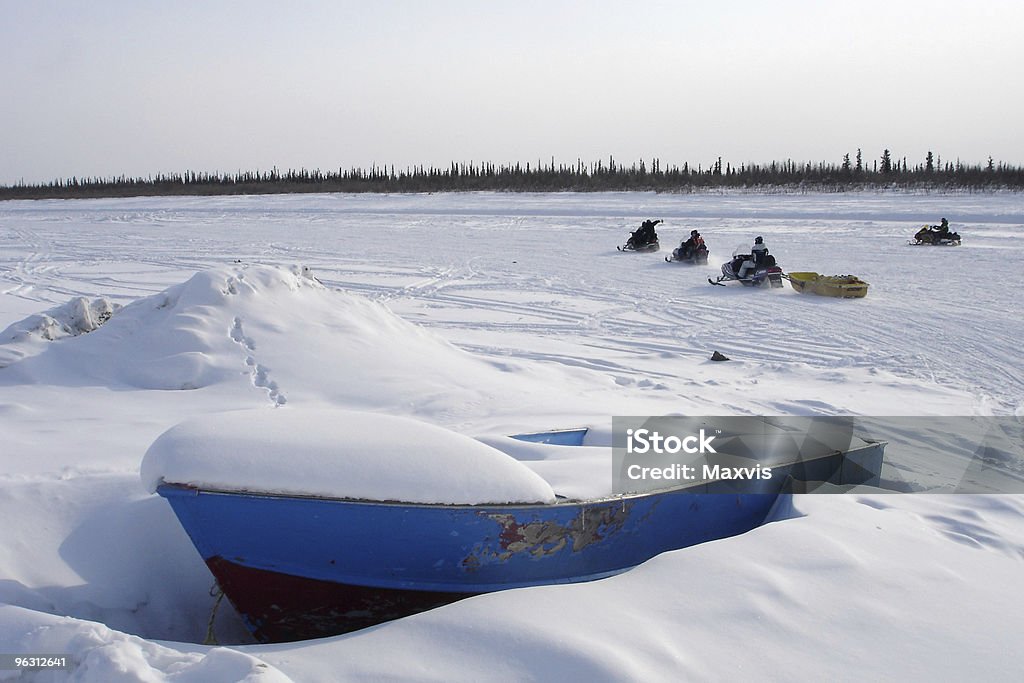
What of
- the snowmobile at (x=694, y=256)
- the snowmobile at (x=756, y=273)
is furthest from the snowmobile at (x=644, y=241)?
the snowmobile at (x=756, y=273)

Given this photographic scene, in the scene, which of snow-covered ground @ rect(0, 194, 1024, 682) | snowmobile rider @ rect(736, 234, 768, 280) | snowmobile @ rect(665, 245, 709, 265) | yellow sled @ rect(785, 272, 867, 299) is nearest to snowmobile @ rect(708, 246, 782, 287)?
→ snowmobile rider @ rect(736, 234, 768, 280)

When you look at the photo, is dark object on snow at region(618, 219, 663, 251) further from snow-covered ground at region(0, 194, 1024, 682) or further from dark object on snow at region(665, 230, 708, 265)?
dark object on snow at region(665, 230, 708, 265)

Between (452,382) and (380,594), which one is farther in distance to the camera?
(452,382)

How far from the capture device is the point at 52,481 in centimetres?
433

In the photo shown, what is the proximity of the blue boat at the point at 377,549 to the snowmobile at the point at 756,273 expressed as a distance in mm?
10341

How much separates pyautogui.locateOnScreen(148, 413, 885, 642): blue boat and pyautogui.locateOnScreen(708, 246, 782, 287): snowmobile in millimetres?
10341

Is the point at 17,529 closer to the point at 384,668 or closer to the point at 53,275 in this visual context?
the point at 384,668

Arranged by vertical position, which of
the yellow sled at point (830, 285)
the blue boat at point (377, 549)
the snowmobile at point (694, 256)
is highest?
the snowmobile at point (694, 256)

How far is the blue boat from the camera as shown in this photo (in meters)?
3.54

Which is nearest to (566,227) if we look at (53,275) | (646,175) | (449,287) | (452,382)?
(449,287)

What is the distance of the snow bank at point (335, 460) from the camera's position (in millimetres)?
3486

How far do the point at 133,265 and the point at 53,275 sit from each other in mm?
1537

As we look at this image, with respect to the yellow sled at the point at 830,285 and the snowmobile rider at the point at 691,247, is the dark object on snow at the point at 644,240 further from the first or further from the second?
the yellow sled at the point at 830,285

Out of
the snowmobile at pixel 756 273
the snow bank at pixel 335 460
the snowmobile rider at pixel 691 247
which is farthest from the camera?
the snowmobile rider at pixel 691 247
